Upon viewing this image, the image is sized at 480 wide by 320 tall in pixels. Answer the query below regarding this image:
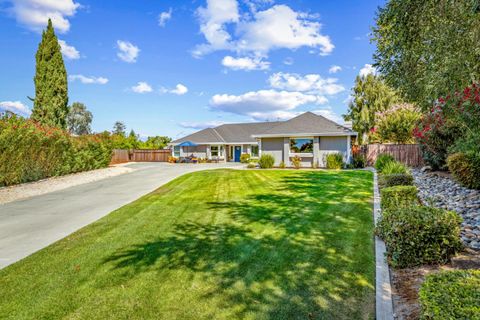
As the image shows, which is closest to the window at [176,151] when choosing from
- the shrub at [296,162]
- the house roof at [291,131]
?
the house roof at [291,131]

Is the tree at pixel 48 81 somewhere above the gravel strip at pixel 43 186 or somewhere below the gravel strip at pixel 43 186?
above

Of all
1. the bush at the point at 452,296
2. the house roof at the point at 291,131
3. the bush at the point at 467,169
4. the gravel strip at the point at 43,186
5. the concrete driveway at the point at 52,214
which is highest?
the house roof at the point at 291,131

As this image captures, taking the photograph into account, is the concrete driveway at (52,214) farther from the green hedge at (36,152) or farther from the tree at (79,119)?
the tree at (79,119)

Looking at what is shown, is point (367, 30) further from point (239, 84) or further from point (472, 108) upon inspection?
point (239, 84)

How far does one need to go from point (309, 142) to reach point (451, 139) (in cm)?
1138

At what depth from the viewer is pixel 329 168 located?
2162 centimetres

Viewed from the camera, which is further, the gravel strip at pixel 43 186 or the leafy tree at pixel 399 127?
the leafy tree at pixel 399 127

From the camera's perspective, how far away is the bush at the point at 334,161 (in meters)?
21.3

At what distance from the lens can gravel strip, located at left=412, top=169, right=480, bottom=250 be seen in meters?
5.21

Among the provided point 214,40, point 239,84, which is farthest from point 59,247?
point 239,84

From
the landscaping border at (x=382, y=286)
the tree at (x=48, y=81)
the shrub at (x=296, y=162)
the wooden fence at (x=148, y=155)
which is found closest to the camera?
the landscaping border at (x=382, y=286)

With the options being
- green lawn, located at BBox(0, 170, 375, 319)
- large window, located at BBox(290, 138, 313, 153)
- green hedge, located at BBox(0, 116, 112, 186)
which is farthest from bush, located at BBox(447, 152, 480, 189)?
green hedge, located at BBox(0, 116, 112, 186)

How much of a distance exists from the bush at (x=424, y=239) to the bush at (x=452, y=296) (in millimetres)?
1569

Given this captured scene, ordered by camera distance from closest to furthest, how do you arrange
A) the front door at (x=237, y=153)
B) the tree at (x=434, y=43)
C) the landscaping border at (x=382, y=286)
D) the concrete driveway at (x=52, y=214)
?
the landscaping border at (x=382, y=286)
the tree at (x=434, y=43)
the concrete driveway at (x=52, y=214)
the front door at (x=237, y=153)
